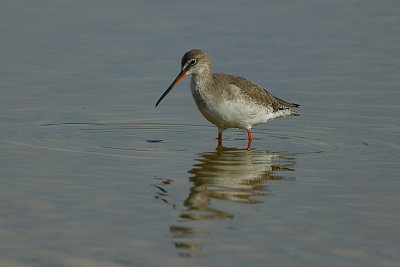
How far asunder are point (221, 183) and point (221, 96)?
2.80m

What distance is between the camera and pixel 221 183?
30.8 ft

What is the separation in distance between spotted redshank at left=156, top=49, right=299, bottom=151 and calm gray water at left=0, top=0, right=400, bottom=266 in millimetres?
426

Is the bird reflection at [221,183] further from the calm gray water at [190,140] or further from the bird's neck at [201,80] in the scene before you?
the bird's neck at [201,80]

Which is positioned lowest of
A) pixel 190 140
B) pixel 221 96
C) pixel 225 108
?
pixel 190 140

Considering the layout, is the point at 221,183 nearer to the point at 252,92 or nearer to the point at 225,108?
the point at 225,108

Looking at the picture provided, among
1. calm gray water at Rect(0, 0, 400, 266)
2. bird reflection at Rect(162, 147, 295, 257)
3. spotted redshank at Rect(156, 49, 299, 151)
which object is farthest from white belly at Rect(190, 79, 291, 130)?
bird reflection at Rect(162, 147, 295, 257)

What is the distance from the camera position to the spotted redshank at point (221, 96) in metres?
11.9

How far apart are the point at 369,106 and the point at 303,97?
1.40 m

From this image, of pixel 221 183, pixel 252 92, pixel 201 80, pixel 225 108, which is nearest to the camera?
pixel 221 183

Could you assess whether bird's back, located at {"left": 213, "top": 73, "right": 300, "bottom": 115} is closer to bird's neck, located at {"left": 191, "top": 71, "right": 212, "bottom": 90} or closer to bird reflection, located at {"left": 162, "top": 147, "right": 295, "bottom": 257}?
bird's neck, located at {"left": 191, "top": 71, "right": 212, "bottom": 90}

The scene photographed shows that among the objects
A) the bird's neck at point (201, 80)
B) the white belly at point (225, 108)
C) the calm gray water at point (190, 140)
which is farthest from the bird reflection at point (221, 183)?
the bird's neck at point (201, 80)

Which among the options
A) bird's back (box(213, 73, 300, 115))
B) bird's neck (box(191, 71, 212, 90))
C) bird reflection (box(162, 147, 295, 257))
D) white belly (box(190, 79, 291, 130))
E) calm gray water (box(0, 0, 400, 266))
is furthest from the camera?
bird's back (box(213, 73, 300, 115))

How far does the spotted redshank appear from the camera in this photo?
11.9m

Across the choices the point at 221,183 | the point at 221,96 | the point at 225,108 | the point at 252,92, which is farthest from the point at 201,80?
the point at 221,183
